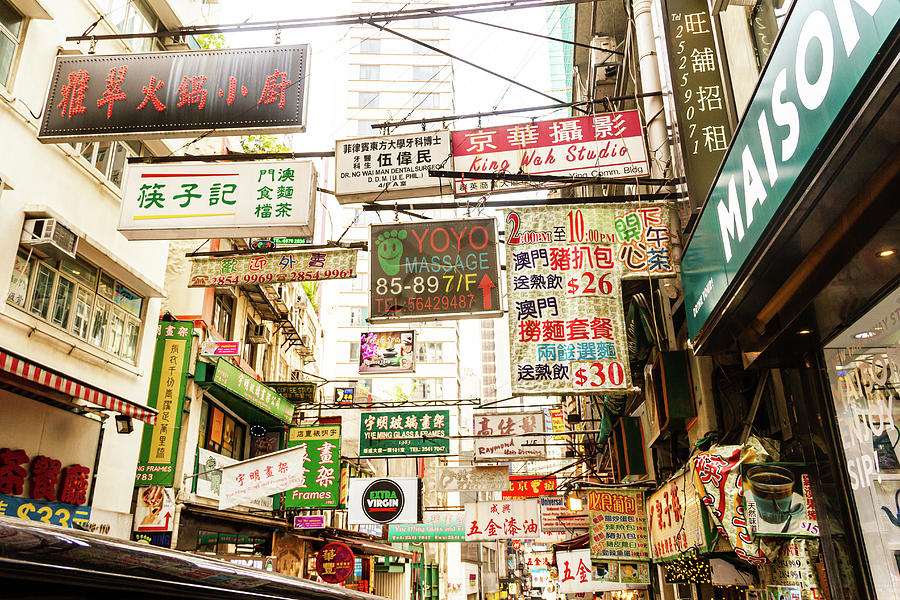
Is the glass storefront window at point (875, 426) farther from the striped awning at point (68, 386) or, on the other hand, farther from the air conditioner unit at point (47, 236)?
the air conditioner unit at point (47, 236)

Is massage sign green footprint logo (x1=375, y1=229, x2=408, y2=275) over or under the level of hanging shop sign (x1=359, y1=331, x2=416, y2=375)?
under

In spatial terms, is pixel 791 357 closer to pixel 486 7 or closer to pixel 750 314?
pixel 750 314

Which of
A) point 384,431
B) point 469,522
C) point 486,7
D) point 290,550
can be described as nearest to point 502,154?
point 486,7

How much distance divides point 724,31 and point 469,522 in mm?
16630

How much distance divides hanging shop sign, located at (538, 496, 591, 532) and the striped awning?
12.8 meters

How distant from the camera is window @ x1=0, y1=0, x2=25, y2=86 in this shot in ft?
34.1

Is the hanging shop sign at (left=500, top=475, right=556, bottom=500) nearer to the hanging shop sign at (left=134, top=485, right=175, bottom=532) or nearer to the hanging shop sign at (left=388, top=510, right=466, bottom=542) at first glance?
the hanging shop sign at (left=388, top=510, right=466, bottom=542)

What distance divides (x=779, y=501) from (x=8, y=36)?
1293 centimetres

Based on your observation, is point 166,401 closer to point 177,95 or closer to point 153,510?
point 153,510

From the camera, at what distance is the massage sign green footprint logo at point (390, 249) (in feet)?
31.3

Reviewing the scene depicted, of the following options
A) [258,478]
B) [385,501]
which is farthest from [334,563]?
[258,478]

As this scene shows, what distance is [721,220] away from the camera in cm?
563

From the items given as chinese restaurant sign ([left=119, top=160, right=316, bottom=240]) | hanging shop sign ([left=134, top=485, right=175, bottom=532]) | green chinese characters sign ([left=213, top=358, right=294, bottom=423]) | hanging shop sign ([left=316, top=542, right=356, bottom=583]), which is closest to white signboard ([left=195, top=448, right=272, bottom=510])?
green chinese characters sign ([left=213, top=358, right=294, bottom=423])

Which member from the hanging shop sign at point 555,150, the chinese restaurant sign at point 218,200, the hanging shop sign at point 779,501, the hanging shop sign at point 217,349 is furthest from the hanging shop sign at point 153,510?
the hanging shop sign at point 779,501
